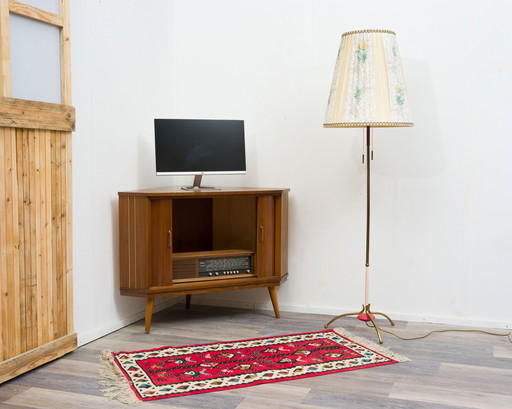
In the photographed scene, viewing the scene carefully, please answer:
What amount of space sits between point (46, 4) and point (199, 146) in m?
1.07

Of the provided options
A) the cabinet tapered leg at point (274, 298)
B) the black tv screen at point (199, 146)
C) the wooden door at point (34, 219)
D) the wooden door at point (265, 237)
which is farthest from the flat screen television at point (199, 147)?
Result: the cabinet tapered leg at point (274, 298)

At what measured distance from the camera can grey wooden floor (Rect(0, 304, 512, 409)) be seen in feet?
7.48

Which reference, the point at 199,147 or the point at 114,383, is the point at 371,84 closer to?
the point at 199,147

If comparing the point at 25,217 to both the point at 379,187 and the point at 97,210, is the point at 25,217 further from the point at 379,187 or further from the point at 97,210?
the point at 379,187

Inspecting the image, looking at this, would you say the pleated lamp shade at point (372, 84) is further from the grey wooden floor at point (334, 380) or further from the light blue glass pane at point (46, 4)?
the light blue glass pane at point (46, 4)

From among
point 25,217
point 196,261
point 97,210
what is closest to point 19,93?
point 25,217

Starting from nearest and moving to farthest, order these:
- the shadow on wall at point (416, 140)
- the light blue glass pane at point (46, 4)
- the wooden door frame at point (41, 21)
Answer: the wooden door frame at point (41, 21), the light blue glass pane at point (46, 4), the shadow on wall at point (416, 140)

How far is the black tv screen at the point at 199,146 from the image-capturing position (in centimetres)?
329

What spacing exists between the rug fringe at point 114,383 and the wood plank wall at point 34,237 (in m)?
0.25

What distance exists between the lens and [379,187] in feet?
11.5

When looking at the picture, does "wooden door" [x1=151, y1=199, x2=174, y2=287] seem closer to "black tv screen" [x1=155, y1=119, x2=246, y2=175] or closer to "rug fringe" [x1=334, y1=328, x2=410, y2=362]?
"black tv screen" [x1=155, y1=119, x2=246, y2=175]

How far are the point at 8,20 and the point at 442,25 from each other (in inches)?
87.1

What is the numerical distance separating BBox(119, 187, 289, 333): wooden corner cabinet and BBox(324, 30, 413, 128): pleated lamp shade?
27.1 inches

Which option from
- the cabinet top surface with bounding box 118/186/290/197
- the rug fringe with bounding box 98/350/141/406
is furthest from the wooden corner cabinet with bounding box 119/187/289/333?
the rug fringe with bounding box 98/350/141/406
